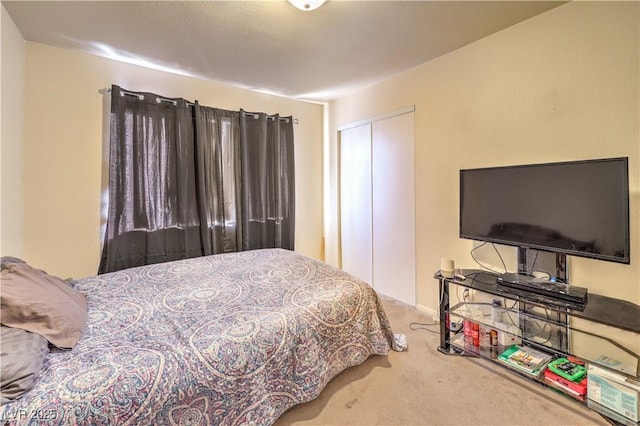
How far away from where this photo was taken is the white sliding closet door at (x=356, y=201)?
3475 millimetres

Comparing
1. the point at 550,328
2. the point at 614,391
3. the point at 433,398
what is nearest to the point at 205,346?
the point at 433,398

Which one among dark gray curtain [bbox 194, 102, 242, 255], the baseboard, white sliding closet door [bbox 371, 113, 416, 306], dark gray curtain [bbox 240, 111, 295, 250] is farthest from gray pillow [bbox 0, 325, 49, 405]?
white sliding closet door [bbox 371, 113, 416, 306]

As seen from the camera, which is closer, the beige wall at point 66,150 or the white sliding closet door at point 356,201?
the beige wall at point 66,150

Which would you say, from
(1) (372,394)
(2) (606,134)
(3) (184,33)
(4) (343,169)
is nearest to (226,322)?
(1) (372,394)

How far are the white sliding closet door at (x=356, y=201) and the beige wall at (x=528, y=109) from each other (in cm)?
62

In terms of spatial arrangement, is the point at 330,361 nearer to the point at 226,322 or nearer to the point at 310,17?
the point at 226,322

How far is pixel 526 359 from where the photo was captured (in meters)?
1.80

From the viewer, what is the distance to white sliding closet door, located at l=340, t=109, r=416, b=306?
2992mm

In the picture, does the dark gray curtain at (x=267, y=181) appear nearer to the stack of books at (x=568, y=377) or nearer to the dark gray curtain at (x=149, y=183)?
the dark gray curtain at (x=149, y=183)

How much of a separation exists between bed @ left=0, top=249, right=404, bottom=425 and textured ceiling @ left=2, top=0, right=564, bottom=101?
183 cm

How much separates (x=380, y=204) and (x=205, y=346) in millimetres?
2444

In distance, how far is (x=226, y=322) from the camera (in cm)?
149

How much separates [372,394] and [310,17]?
249 centimetres

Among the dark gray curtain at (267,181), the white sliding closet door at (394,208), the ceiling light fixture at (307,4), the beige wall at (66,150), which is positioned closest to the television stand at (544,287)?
the white sliding closet door at (394,208)
